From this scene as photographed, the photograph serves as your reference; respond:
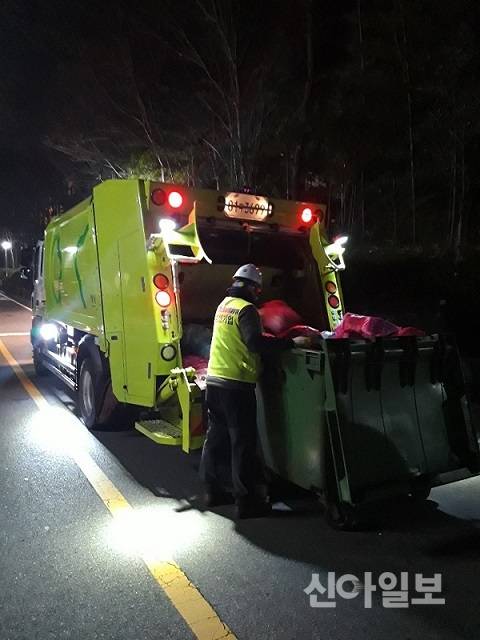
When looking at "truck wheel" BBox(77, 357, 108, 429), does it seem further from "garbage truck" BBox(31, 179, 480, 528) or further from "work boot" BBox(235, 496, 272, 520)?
"work boot" BBox(235, 496, 272, 520)

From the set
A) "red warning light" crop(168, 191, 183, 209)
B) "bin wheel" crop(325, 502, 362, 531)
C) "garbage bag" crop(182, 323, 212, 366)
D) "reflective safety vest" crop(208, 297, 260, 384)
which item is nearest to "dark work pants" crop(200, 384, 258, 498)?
"reflective safety vest" crop(208, 297, 260, 384)

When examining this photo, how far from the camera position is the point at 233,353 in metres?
→ 4.07

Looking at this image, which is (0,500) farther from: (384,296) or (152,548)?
(384,296)

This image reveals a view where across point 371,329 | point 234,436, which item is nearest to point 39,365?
point 234,436

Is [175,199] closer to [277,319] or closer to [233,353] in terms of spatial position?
[277,319]

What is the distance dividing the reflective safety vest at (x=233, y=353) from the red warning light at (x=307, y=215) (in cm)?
215

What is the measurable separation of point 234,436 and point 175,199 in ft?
7.36

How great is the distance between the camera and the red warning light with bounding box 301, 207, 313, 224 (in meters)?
5.99

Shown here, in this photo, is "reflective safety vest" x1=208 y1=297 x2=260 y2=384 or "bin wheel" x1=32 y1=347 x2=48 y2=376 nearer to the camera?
"reflective safety vest" x1=208 y1=297 x2=260 y2=384

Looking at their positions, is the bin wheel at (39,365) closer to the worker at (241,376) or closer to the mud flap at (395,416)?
the worker at (241,376)

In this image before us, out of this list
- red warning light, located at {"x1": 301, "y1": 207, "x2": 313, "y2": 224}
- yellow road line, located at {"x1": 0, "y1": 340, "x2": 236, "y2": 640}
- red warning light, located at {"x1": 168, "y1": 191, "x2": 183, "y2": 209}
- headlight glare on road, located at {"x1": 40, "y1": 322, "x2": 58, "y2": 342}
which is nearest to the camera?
yellow road line, located at {"x1": 0, "y1": 340, "x2": 236, "y2": 640}

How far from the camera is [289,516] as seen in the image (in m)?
4.07

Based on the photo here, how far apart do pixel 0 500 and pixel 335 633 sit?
279 cm

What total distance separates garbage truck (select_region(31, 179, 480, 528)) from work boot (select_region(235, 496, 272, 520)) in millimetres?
278
